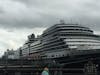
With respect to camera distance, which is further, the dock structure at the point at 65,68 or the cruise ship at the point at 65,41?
the cruise ship at the point at 65,41

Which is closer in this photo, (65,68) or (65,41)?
(65,68)

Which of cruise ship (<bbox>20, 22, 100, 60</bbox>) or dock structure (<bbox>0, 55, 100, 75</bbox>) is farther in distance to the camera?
cruise ship (<bbox>20, 22, 100, 60</bbox>)

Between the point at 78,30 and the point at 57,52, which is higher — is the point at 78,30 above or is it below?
above

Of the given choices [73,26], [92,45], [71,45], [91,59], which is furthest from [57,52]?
[91,59]

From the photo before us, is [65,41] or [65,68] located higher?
[65,41]

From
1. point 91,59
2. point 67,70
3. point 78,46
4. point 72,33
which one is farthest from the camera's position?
point 72,33

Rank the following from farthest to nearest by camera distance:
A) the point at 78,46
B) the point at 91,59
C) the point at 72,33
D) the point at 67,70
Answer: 1. the point at 72,33
2. the point at 78,46
3. the point at 67,70
4. the point at 91,59

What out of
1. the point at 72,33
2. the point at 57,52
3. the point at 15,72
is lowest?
the point at 15,72

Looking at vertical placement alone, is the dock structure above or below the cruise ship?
below

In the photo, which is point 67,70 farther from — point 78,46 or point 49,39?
point 49,39

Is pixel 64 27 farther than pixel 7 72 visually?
Yes

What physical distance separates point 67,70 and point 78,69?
3591 millimetres

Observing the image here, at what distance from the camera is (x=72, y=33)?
142 m

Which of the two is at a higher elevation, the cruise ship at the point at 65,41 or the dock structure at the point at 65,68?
the cruise ship at the point at 65,41
